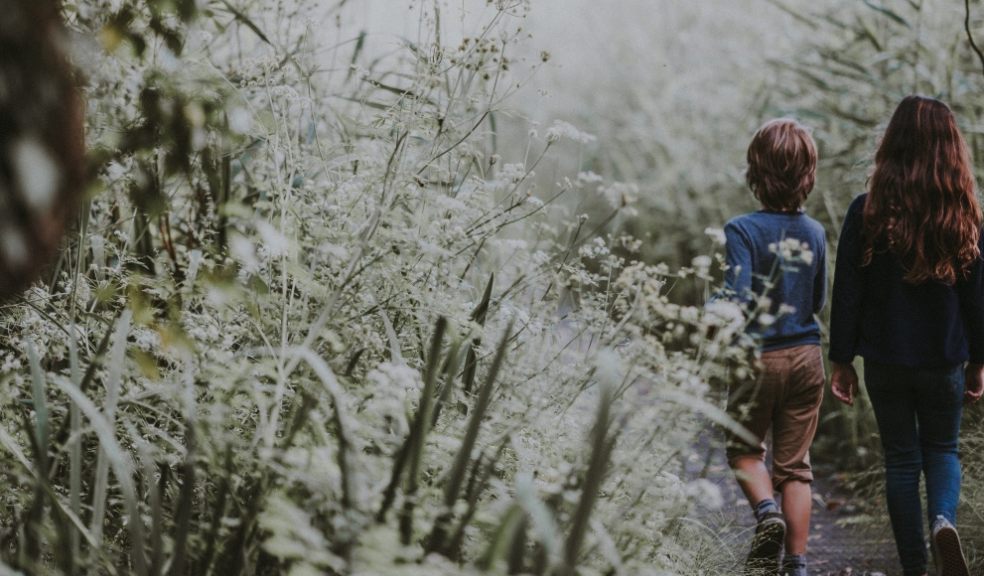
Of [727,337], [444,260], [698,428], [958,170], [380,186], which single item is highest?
[958,170]

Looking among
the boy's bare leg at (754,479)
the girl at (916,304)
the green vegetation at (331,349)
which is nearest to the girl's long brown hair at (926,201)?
the girl at (916,304)

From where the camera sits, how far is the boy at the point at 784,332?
10.2ft

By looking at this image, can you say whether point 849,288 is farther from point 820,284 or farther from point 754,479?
point 754,479

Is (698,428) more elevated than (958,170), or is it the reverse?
(958,170)

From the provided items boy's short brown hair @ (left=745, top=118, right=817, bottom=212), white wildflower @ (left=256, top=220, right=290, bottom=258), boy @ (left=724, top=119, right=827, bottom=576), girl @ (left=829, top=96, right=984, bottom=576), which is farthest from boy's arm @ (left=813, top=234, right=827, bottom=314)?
white wildflower @ (left=256, top=220, right=290, bottom=258)

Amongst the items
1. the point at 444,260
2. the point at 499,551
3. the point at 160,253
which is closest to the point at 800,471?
the point at 444,260

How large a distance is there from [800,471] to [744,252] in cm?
81

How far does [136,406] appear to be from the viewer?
98.0 inches

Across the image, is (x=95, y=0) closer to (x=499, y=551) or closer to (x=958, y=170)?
(x=499, y=551)

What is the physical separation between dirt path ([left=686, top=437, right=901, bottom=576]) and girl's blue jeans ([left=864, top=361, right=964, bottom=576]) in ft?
1.49

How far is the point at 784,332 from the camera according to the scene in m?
3.10

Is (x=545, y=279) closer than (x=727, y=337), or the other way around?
(x=727, y=337)

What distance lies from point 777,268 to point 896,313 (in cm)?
41

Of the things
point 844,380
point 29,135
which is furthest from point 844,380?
point 29,135
